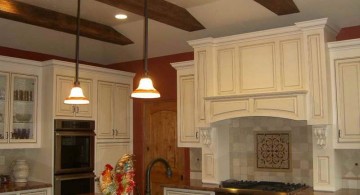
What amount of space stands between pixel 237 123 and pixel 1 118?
Result: 9.97 ft

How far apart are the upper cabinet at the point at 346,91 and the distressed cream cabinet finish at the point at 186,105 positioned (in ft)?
6.05

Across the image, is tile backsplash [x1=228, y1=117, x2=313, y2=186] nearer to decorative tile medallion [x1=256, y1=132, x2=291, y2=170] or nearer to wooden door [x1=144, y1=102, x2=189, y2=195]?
decorative tile medallion [x1=256, y1=132, x2=291, y2=170]

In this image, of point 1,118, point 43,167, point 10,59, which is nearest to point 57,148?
point 43,167

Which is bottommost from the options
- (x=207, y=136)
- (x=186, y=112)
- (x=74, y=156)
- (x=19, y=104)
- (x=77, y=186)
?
(x=77, y=186)

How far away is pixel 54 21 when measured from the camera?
5203 mm

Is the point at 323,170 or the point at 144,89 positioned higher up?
the point at 144,89

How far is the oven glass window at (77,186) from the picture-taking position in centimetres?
548

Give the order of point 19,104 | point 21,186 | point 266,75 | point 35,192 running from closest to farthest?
point 266,75, point 21,186, point 35,192, point 19,104

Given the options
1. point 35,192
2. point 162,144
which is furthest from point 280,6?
point 35,192

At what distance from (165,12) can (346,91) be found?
2.24 meters

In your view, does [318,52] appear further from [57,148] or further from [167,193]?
[57,148]

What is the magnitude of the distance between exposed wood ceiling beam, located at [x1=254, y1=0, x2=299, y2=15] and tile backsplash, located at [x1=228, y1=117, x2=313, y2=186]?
4.32ft

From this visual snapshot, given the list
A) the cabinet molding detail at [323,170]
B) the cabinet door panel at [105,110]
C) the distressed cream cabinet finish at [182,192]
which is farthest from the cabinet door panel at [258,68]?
the cabinet door panel at [105,110]

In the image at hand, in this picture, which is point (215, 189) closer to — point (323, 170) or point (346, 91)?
point (323, 170)
